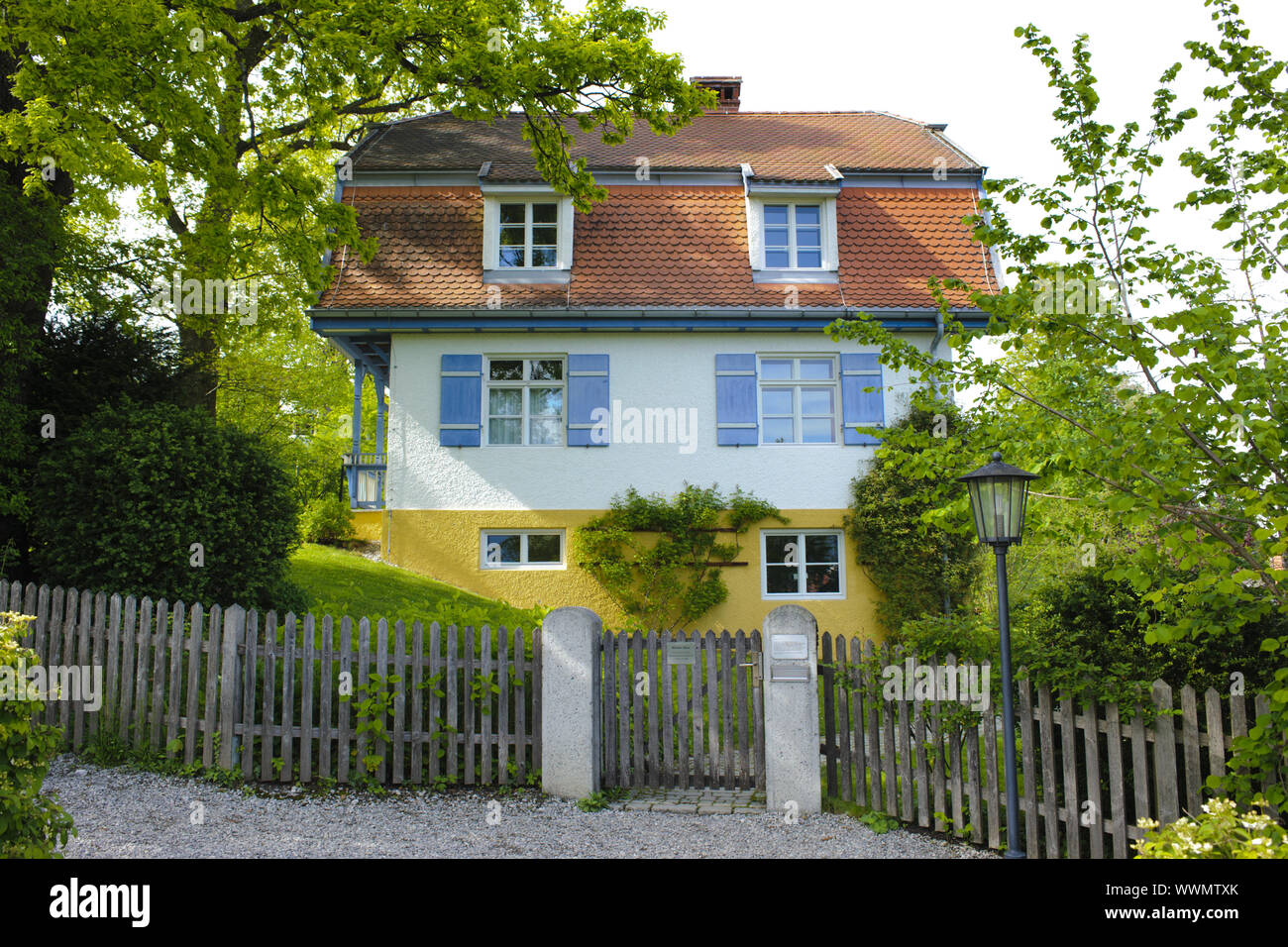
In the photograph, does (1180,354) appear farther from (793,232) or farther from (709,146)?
(709,146)

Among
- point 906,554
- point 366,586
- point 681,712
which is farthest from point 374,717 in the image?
point 906,554

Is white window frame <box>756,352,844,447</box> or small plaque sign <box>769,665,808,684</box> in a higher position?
white window frame <box>756,352,844,447</box>

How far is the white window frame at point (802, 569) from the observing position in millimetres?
13531

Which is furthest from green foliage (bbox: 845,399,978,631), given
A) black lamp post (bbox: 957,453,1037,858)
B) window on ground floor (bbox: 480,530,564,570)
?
black lamp post (bbox: 957,453,1037,858)

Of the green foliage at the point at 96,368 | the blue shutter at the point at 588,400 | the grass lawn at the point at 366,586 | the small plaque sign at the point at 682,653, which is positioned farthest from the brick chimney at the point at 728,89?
the small plaque sign at the point at 682,653

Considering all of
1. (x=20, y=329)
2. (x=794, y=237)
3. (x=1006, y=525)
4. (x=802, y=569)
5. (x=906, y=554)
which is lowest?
(x=802, y=569)

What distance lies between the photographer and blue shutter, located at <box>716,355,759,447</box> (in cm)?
1364

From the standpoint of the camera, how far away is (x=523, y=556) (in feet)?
45.1

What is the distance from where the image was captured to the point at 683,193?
→ 49.7 feet

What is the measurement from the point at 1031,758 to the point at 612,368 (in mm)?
9699

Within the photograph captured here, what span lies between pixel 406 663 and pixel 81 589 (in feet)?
12.8

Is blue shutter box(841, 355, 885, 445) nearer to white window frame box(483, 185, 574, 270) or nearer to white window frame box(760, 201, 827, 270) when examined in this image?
white window frame box(760, 201, 827, 270)

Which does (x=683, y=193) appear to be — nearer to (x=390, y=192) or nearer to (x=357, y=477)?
(x=390, y=192)

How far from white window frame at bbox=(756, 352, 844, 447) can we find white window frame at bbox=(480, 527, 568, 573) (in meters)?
3.55
